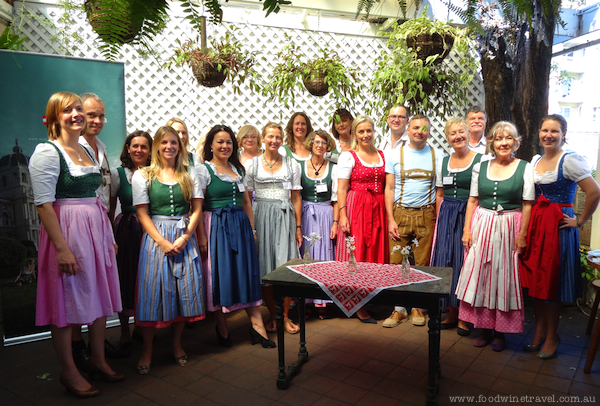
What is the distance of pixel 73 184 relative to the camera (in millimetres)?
2377

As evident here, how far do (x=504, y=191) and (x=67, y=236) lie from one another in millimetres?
2699

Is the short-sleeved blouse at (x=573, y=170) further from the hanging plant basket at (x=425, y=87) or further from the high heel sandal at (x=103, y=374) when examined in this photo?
the high heel sandal at (x=103, y=374)

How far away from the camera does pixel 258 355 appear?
297 cm

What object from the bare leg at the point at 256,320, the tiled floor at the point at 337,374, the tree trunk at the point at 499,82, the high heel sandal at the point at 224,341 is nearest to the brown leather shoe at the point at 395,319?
the tiled floor at the point at 337,374

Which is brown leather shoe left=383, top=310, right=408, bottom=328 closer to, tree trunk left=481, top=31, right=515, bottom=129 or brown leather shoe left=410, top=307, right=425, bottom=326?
brown leather shoe left=410, top=307, right=425, bottom=326

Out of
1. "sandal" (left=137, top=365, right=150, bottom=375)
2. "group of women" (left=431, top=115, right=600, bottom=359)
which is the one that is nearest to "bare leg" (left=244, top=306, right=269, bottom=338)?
"sandal" (left=137, top=365, right=150, bottom=375)

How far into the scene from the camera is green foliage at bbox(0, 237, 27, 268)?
9.95 ft

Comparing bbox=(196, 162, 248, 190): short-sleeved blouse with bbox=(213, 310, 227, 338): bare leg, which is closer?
bbox=(196, 162, 248, 190): short-sleeved blouse

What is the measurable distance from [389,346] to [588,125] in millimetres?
12979

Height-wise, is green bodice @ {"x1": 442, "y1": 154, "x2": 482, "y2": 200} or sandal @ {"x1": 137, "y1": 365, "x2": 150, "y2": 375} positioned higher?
green bodice @ {"x1": 442, "y1": 154, "x2": 482, "y2": 200}

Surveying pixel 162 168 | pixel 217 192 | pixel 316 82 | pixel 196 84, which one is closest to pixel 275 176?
pixel 217 192

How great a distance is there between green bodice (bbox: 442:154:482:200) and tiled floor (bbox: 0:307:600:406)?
3.49 ft

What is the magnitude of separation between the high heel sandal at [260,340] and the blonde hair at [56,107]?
1.82 meters

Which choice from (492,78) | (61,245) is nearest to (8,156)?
(61,245)
